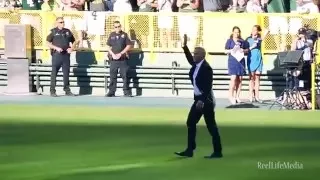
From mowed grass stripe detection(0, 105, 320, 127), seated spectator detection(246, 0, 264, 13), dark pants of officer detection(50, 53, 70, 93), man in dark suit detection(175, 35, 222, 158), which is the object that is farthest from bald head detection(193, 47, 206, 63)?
seated spectator detection(246, 0, 264, 13)

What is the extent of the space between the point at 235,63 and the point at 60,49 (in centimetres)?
525

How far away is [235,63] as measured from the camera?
2559 centimetres

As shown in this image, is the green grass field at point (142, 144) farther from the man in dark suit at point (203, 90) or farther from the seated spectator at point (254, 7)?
the seated spectator at point (254, 7)

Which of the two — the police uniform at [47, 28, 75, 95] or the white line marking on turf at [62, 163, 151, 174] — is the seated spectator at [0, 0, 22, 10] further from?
the white line marking on turf at [62, 163, 151, 174]

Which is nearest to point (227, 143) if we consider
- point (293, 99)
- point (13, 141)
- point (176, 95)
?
point (13, 141)

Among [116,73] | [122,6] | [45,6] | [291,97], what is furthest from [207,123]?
[45,6]

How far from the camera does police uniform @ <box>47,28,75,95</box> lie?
90.5 feet

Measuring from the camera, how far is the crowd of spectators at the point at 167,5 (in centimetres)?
2834

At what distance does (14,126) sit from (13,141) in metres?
2.62

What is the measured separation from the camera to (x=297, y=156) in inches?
599

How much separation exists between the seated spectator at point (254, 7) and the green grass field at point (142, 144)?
16.6 ft

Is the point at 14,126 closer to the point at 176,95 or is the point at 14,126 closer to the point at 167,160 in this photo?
the point at 167,160

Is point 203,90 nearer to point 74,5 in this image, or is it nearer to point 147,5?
point 147,5

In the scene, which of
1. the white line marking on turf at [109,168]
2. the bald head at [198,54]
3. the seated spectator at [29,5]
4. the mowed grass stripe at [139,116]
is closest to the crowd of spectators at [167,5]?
the seated spectator at [29,5]
